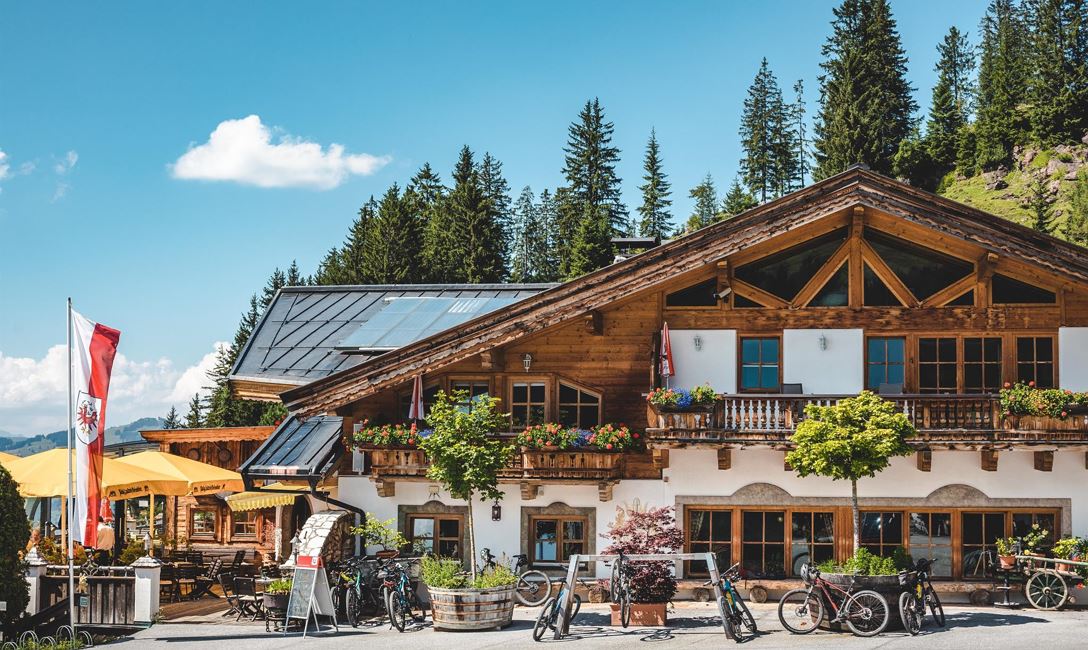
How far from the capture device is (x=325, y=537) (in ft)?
60.6

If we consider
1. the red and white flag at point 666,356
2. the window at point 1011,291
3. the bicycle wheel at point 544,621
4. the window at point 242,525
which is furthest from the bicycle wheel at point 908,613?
the window at point 242,525

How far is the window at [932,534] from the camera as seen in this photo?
66.2 feet

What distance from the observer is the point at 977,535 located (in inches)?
794

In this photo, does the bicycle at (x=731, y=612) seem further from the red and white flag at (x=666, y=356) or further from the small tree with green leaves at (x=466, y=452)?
the red and white flag at (x=666, y=356)

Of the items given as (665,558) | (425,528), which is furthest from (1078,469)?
(425,528)

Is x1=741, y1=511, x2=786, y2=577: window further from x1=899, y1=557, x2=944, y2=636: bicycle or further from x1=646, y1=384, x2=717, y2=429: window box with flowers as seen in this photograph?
x1=899, y1=557, x2=944, y2=636: bicycle

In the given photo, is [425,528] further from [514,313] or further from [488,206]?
[488,206]

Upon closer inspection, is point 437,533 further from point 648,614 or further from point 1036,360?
point 1036,360

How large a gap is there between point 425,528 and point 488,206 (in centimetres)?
5494

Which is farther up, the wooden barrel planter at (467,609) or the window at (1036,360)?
the window at (1036,360)

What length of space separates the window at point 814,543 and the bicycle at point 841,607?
3.29 meters

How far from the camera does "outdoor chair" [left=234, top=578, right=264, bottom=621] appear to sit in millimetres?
18203

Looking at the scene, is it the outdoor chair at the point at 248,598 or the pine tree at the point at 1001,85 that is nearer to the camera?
the outdoor chair at the point at 248,598

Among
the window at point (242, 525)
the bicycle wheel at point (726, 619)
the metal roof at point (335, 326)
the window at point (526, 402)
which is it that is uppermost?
the metal roof at point (335, 326)
